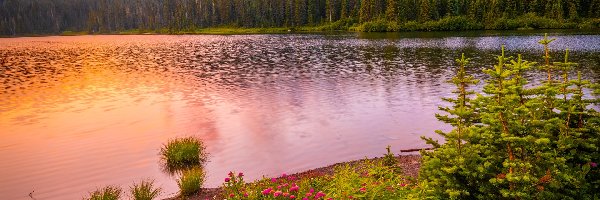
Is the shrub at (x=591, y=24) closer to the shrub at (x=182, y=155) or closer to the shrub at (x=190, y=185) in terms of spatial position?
the shrub at (x=182, y=155)

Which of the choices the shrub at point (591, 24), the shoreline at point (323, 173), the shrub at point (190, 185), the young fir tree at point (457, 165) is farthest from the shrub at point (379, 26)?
the young fir tree at point (457, 165)

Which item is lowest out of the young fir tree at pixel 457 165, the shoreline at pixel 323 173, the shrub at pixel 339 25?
the shoreline at pixel 323 173

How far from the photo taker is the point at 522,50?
7794 centimetres

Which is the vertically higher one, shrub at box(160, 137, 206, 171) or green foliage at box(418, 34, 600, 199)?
green foliage at box(418, 34, 600, 199)

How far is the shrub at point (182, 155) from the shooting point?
810 inches

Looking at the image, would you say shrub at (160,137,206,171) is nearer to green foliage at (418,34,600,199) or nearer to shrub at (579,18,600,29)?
green foliage at (418,34,600,199)

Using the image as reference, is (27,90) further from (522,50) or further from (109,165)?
(522,50)

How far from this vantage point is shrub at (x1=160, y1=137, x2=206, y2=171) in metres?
20.6

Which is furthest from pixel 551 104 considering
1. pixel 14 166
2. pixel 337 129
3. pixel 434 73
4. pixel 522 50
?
pixel 522 50

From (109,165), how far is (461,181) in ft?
58.1

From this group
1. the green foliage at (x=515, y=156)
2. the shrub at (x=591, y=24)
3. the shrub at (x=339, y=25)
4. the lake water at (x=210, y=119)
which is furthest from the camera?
the shrub at (x=339, y=25)

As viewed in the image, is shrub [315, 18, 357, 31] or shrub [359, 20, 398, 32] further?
shrub [315, 18, 357, 31]

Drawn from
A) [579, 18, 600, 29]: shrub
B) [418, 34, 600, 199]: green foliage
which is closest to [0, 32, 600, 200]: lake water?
[418, 34, 600, 199]: green foliage

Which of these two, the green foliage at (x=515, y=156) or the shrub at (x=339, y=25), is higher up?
the shrub at (x=339, y=25)
